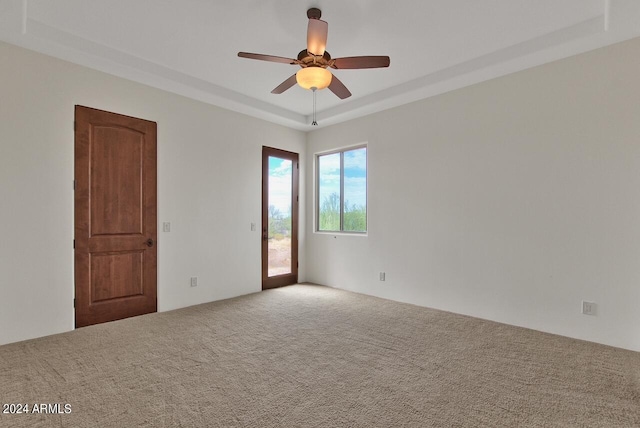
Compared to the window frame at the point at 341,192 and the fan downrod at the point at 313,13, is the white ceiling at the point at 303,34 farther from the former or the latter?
the window frame at the point at 341,192

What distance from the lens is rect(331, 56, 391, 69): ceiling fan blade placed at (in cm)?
258

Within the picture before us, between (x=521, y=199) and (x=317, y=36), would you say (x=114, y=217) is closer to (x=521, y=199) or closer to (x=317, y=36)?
(x=317, y=36)

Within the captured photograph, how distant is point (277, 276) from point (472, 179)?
11.2ft

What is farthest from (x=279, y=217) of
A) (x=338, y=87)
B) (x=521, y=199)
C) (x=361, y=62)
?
(x=521, y=199)

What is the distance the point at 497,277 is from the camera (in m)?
3.62

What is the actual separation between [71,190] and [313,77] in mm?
2829

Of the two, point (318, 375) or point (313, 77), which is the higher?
point (313, 77)

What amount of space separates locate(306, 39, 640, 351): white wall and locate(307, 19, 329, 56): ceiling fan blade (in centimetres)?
227

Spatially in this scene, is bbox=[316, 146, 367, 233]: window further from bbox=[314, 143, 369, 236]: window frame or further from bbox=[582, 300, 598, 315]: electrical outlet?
bbox=[582, 300, 598, 315]: electrical outlet

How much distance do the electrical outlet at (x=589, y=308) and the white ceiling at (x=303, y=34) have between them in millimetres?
2493

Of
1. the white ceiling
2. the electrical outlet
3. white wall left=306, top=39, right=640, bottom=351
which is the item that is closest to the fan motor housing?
the white ceiling

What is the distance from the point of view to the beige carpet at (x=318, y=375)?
1.92 meters

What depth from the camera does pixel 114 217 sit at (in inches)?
142

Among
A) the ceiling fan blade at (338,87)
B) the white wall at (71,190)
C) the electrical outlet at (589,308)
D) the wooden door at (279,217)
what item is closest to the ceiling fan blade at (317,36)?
Answer: the ceiling fan blade at (338,87)
